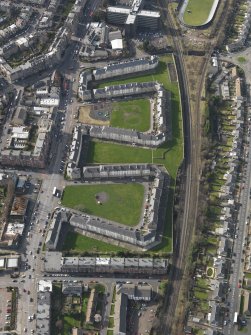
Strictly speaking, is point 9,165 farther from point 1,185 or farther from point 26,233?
point 26,233

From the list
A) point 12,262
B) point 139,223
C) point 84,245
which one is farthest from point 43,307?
point 139,223

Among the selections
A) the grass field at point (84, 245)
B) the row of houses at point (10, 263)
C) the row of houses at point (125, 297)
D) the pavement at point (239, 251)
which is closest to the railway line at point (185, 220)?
the row of houses at point (125, 297)

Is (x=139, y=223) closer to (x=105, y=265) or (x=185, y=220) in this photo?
(x=185, y=220)

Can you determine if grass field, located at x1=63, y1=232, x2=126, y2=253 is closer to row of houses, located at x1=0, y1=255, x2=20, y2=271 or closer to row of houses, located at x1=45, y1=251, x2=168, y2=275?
row of houses, located at x1=45, y1=251, x2=168, y2=275

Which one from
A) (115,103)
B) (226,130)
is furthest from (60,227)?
(226,130)

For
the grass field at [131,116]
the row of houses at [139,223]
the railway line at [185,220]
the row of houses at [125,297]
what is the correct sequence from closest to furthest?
the row of houses at [125,297]
the railway line at [185,220]
the row of houses at [139,223]
the grass field at [131,116]

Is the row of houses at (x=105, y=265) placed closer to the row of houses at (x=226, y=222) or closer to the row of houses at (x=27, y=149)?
the row of houses at (x=226, y=222)
